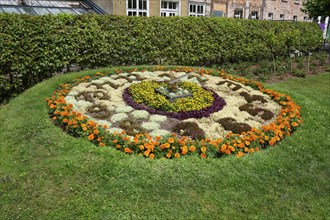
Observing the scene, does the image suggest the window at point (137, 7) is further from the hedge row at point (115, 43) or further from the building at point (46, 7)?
the hedge row at point (115, 43)

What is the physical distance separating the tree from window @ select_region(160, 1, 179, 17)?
364 inches

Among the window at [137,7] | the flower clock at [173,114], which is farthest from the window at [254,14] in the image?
the flower clock at [173,114]

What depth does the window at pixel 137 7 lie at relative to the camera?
19125mm

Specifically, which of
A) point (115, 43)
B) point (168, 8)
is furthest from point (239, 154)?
point (168, 8)

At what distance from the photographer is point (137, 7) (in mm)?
19328

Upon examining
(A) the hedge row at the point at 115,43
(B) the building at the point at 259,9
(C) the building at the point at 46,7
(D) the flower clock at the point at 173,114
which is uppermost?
(B) the building at the point at 259,9

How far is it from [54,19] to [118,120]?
4972 mm

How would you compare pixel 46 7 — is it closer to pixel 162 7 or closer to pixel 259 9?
pixel 162 7

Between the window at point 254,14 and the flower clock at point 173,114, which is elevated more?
the window at point 254,14

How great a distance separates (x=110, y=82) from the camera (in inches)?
321

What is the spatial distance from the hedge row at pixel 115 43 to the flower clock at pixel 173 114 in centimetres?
141

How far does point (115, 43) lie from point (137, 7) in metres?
10.2

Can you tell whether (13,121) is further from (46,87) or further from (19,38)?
(19,38)

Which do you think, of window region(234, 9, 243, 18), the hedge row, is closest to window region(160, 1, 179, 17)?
window region(234, 9, 243, 18)
